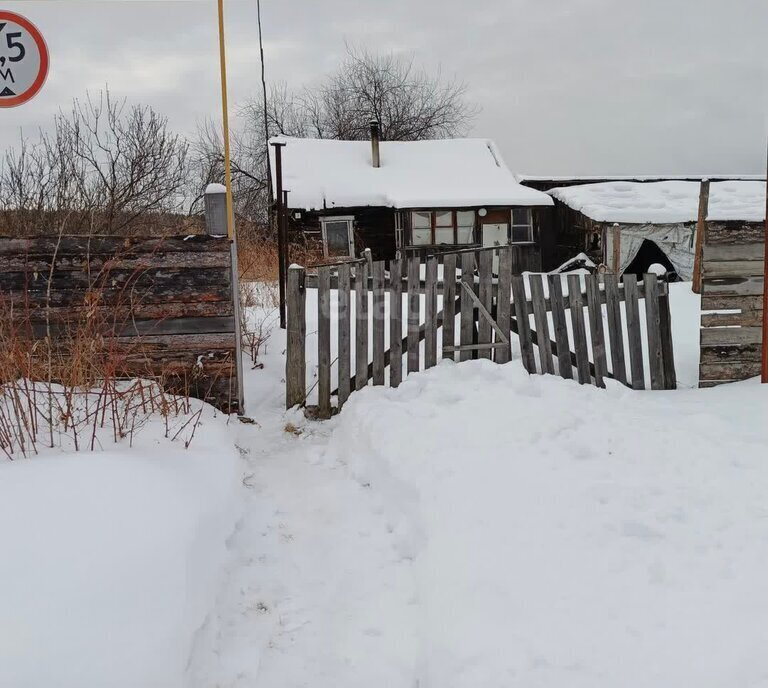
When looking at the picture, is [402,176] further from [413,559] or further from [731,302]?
[413,559]

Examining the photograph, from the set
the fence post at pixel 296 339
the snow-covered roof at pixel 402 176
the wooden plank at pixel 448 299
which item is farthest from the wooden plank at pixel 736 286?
the snow-covered roof at pixel 402 176

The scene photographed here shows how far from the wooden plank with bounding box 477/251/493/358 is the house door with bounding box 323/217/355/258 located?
16.6m

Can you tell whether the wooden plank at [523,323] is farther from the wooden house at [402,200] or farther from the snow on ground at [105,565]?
the wooden house at [402,200]

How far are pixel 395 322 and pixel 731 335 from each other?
301 centimetres

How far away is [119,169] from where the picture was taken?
759 cm

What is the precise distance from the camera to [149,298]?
5.14 metres

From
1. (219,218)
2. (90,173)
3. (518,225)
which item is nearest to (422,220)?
(518,225)

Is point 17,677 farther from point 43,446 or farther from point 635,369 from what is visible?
point 635,369

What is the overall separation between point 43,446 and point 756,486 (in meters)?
4.09

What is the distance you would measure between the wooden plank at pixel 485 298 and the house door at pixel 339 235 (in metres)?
16.6

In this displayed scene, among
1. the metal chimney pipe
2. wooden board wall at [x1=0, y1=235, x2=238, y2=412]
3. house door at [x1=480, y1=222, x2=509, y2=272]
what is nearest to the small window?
house door at [x1=480, y1=222, x2=509, y2=272]

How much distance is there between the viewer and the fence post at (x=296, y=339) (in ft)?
18.0

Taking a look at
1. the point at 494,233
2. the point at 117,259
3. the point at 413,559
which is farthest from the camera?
Result: the point at 494,233

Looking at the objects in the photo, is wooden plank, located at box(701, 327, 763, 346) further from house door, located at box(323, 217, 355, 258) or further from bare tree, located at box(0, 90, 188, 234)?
house door, located at box(323, 217, 355, 258)
